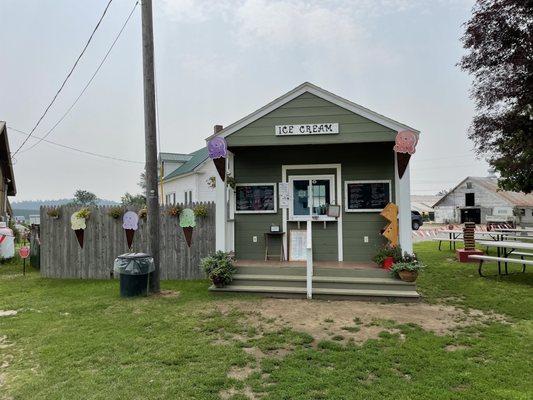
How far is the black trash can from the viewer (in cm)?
700

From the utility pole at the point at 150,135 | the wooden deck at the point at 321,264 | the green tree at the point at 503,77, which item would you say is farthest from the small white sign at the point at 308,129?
the green tree at the point at 503,77

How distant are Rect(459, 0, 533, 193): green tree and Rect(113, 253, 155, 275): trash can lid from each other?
11771mm

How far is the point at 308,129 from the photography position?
288 inches

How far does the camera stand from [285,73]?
13602mm

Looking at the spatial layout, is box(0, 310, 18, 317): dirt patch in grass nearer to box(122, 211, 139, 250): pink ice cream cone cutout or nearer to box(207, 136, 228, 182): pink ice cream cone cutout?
box(122, 211, 139, 250): pink ice cream cone cutout

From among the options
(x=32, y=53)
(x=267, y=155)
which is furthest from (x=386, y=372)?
(x=32, y=53)

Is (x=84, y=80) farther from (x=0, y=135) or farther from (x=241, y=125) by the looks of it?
(x=0, y=135)

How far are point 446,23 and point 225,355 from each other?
12601 mm

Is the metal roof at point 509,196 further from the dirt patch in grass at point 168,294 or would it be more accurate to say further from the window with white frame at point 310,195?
the dirt patch in grass at point 168,294

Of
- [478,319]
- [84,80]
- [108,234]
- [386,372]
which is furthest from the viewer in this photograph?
[84,80]

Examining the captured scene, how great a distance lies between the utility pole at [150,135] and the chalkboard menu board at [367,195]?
4.13 metres

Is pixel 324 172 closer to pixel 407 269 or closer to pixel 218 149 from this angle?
pixel 218 149

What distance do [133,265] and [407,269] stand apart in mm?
4996

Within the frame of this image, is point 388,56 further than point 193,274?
Yes
